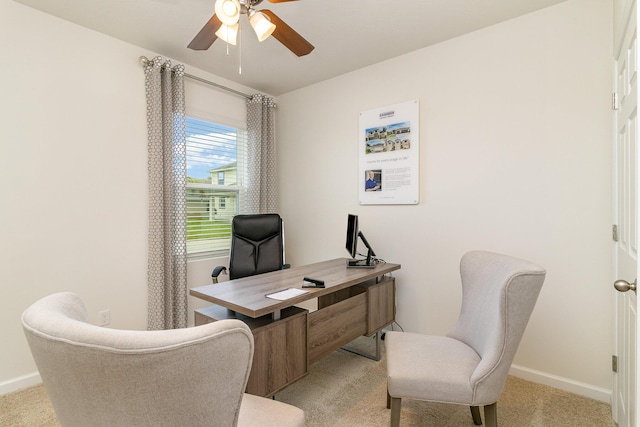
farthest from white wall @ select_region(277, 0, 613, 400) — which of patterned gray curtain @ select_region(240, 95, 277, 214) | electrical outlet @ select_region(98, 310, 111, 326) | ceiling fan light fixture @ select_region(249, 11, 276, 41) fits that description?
electrical outlet @ select_region(98, 310, 111, 326)

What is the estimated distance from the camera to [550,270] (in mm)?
2111

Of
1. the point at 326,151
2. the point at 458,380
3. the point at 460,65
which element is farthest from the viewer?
the point at 326,151

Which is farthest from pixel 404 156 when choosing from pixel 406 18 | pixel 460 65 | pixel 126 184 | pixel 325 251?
pixel 126 184

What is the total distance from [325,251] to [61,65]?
2704 mm

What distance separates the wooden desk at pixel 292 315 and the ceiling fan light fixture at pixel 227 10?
1488mm

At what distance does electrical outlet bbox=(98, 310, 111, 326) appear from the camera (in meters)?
2.44

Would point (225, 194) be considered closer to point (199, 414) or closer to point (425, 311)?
point (425, 311)

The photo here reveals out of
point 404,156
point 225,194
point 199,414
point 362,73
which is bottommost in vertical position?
point 199,414

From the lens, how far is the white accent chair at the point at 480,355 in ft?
4.42

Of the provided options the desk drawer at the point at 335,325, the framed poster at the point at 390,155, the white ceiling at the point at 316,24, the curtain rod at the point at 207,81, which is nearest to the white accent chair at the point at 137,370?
the desk drawer at the point at 335,325

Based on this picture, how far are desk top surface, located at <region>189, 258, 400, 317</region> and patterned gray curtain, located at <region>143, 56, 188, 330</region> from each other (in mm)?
966

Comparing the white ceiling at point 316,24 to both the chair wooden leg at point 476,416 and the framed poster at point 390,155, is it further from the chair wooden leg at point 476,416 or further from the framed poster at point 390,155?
the chair wooden leg at point 476,416

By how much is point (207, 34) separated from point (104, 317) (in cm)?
226

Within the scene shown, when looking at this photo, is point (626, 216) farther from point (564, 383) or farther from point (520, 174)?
point (564, 383)
